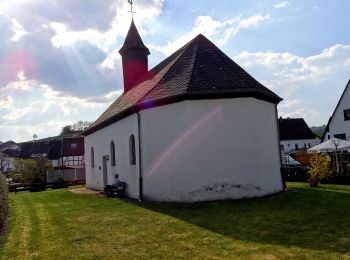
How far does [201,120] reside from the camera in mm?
Result: 17859

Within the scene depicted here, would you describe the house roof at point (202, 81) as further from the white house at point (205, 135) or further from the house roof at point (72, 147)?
the house roof at point (72, 147)

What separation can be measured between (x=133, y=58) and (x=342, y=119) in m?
23.7

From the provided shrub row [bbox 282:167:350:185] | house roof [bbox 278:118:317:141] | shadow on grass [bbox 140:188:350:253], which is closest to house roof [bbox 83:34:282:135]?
shadow on grass [bbox 140:188:350:253]

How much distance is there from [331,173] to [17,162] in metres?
35.1

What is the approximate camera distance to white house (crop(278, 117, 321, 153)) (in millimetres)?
70250

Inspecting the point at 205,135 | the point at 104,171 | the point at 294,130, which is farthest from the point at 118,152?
the point at 294,130

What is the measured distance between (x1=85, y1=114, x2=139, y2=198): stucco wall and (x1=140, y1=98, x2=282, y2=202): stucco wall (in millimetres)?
2122

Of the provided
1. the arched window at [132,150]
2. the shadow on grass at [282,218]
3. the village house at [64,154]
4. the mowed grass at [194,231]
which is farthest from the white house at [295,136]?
the mowed grass at [194,231]

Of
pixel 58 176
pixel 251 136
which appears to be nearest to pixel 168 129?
pixel 251 136

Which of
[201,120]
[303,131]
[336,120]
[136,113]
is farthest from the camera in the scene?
[303,131]

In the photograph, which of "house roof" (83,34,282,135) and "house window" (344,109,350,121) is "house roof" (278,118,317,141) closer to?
"house window" (344,109,350,121)

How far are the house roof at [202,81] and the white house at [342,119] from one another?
23.3m

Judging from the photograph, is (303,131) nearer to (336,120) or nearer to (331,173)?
(336,120)

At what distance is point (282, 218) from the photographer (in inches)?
497
